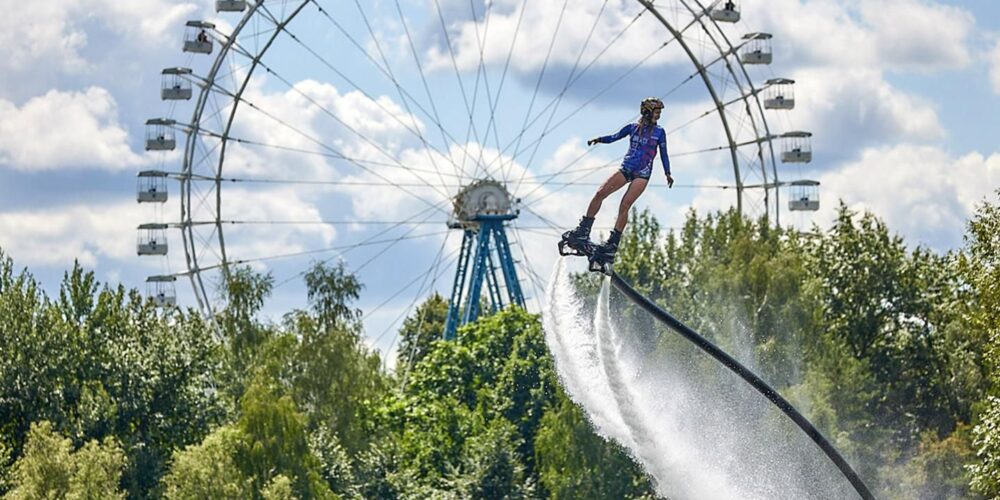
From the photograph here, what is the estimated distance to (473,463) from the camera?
254 feet

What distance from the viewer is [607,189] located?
89.7ft

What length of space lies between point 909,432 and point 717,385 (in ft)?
72.8

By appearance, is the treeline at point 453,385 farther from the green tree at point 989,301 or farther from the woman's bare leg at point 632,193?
the woman's bare leg at point 632,193

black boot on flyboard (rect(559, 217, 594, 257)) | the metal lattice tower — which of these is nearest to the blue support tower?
the metal lattice tower

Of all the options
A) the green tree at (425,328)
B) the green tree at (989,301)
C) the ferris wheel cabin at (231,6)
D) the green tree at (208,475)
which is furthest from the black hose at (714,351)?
the green tree at (425,328)

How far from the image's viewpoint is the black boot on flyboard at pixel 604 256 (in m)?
28.0

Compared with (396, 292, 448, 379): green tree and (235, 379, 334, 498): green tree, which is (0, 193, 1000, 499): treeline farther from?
(396, 292, 448, 379): green tree

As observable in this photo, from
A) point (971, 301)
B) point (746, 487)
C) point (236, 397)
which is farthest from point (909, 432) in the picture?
point (746, 487)

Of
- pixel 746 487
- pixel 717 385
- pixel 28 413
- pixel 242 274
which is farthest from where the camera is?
pixel 242 274

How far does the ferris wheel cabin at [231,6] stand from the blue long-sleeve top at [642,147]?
2367 inches

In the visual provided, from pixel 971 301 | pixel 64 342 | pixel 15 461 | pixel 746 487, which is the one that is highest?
pixel 971 301

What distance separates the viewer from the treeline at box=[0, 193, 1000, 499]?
228ft

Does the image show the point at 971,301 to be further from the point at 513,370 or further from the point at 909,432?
the point at 513,370

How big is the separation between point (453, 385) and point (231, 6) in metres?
19.5
